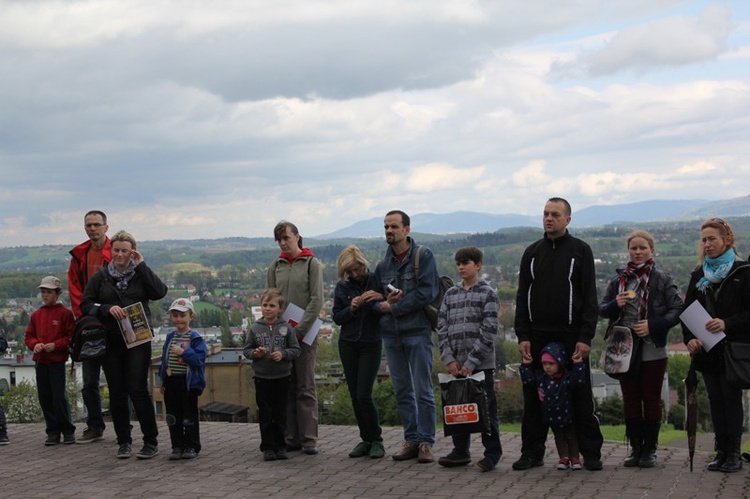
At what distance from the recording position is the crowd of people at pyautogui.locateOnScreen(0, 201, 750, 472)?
784cm

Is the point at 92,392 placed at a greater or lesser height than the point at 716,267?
lesser

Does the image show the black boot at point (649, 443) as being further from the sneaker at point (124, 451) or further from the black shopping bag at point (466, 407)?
the sneaker at point (124, 451)

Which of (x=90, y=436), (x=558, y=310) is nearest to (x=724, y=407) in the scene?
(x=558, y=310)

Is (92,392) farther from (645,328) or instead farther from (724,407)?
(724,407)

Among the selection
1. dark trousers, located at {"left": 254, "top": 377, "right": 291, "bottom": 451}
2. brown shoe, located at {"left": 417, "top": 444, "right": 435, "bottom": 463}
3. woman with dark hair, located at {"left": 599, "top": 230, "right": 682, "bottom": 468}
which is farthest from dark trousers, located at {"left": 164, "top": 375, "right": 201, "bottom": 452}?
woman with dark hair, located at {"left": 599, "top": 230, "right": 682, "bottom": 468}

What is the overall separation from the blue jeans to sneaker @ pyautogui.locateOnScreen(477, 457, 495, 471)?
0.70 meters

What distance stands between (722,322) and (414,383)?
2.83 m

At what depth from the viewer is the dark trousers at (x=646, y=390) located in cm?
801

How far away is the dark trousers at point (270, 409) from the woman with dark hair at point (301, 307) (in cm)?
27

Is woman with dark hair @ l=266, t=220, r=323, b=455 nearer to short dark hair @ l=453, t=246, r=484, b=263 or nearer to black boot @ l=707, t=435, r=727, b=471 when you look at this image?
short dark hair @ l=453, t=246, r=484, b=263

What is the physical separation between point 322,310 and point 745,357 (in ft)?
13.6

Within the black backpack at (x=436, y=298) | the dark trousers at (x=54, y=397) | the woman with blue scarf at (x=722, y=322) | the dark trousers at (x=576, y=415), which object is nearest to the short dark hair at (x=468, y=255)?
the black backpack at (x=436, y=298)

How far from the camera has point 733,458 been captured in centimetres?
775

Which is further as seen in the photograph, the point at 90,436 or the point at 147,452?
the point at 90,436
